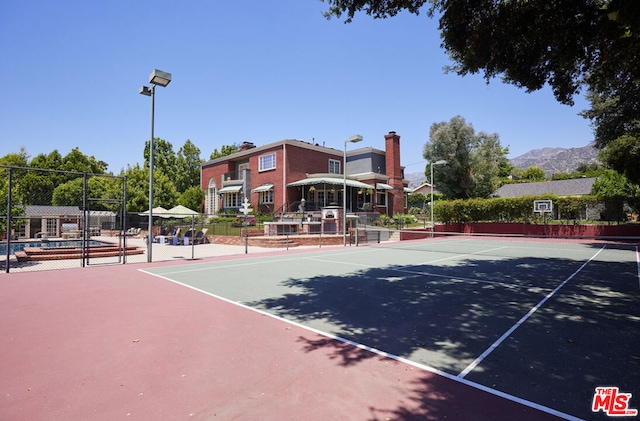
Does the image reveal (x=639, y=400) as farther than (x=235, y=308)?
No

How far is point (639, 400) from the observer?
344 centimetres

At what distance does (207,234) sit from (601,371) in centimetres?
2964

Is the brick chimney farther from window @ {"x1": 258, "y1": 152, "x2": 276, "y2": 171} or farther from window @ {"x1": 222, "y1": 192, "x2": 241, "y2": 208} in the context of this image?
window @ {"x1": 222, "y1": 192, "x2": 241, "y2": 208}

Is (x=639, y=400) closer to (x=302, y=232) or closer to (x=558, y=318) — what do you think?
(x=558, y=318)

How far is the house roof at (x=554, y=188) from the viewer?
48.5 meters

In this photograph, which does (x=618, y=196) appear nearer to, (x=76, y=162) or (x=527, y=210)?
(x=527, y=210)

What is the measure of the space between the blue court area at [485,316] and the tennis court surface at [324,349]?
34 millimetres

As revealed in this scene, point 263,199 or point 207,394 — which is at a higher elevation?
point 263,199

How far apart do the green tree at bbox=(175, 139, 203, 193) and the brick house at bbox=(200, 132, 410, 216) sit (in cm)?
1987

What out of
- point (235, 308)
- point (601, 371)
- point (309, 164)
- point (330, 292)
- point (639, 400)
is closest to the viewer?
point (639, 400)

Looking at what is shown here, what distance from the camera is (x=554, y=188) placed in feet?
172

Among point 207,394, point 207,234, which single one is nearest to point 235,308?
point 207,394

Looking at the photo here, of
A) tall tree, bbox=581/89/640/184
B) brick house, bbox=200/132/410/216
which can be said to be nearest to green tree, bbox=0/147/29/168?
brick house, bbox=200/132/410/216

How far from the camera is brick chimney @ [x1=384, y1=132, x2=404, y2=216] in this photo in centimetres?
4106
